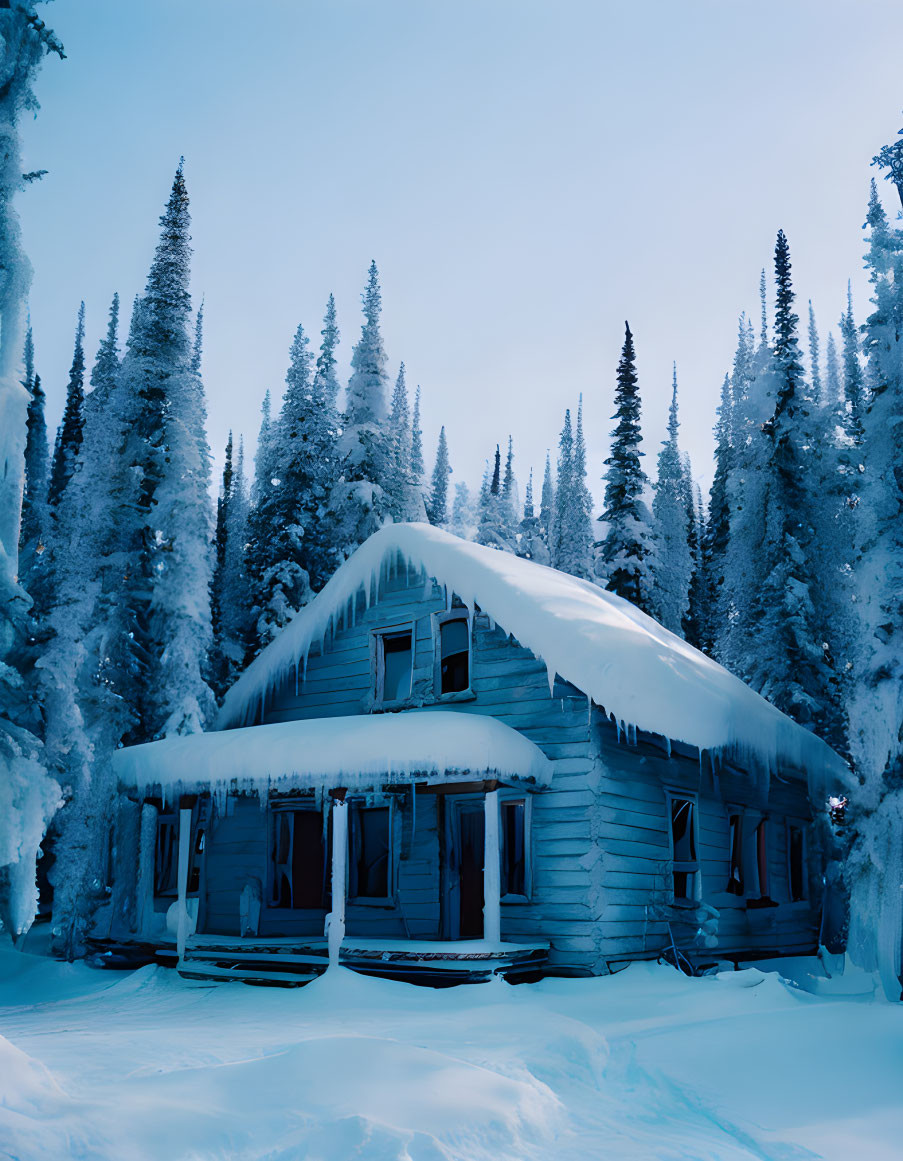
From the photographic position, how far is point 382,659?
17391mm

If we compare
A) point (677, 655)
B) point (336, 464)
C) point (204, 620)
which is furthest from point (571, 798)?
point (336, 464)

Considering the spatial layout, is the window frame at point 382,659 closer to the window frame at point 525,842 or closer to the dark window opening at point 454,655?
the dark window opening at point 454,655

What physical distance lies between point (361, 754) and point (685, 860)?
5.91 meters

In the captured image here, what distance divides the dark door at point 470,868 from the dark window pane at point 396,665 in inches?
92.1

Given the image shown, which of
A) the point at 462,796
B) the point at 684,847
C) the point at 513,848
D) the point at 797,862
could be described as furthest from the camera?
the point at 797,862

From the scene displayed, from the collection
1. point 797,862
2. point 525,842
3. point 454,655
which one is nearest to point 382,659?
point 454,655

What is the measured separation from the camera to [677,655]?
15328 millimetres

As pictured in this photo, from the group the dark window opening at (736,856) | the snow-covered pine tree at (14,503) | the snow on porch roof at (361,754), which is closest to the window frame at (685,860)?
the dark window opening at (736,856)

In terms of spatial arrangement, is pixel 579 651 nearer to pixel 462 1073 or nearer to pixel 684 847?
pixel 684 847

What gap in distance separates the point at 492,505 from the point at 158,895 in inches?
1616

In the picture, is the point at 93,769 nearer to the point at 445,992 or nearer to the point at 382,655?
the point at 382,655

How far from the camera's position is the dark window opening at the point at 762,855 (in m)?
18.9

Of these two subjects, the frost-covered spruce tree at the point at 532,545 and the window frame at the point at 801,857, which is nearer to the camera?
the window frame at the point at 801,857

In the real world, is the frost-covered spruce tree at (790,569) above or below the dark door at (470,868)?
above
